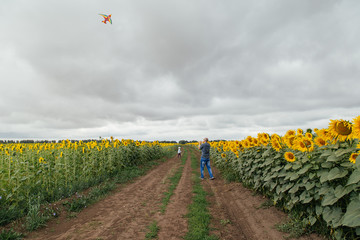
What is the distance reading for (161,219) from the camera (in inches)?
220

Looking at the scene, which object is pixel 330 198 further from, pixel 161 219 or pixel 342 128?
pixel 161 219

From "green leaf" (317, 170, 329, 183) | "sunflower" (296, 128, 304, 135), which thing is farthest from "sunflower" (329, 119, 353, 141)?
"sunflower" (296, 128, 304, 135)

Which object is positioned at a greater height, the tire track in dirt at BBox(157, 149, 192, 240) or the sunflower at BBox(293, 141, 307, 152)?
the sunflower at BBox(293, 141, 307, 152)

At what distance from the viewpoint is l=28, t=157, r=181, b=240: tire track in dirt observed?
4.71 metres

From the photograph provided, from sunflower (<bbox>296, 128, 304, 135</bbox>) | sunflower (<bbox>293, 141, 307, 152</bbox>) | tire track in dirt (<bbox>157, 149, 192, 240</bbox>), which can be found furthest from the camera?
sunflower (<bbox>296, 128, 304, 135</bbox>)

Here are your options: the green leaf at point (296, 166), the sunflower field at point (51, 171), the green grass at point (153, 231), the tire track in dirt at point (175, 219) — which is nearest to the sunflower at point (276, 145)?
the green leaf at point (296, 166)

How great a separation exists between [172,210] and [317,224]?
3.81m

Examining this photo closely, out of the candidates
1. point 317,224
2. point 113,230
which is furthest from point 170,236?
point 317,224

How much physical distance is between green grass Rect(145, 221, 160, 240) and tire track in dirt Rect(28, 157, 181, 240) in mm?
125

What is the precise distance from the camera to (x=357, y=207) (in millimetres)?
2932

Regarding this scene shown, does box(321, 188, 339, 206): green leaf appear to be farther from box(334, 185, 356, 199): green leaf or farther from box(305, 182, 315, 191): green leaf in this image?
box(305, 182, 315, 191): green leaf

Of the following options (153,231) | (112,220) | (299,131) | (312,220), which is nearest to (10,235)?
(112,220)

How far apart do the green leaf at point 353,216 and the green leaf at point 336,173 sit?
0.45 meters

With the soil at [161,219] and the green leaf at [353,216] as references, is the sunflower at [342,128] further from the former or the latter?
the soil at [161,219]
